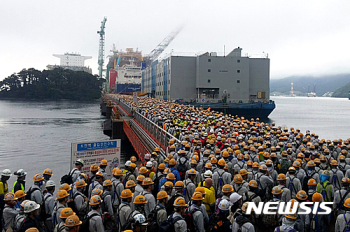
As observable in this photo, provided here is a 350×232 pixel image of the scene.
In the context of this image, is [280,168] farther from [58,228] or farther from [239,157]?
[58,228]

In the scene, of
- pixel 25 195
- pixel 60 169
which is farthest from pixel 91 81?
pixel 25 195

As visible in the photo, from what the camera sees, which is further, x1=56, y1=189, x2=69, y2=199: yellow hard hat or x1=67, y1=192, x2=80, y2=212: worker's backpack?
x1=67, y1=192, x2=80, y2=212: worker's backpack

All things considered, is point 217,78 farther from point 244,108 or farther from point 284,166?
point 284,166

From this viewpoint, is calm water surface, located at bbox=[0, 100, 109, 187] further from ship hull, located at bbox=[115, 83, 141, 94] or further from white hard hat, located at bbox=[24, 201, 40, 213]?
ship hull, located at bbox=[115, 83, 141, 94]

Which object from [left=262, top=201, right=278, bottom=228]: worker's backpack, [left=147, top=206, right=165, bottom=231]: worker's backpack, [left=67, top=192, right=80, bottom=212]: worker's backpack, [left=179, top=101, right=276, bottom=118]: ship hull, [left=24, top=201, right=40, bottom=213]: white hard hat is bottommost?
[left=262, top=201, right=278, bottom=228]: worker's backpack

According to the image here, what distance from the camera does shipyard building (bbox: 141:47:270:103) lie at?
57562 millimetres

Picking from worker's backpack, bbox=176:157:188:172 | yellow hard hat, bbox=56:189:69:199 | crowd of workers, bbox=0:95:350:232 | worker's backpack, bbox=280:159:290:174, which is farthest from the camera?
worker's backpack, bbox=280:159:290:174

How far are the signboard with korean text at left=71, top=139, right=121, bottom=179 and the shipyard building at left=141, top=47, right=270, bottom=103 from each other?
43.5m

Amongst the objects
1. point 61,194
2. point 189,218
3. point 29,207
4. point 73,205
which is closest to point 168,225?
point 189,218

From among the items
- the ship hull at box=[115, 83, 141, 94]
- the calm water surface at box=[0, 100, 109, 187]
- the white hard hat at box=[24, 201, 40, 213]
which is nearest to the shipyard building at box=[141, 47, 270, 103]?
the calm water surface at box=[0, 100, 109, 187]

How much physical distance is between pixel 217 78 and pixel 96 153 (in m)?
49.4

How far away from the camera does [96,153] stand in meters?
10.6

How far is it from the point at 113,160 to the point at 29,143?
27.0m

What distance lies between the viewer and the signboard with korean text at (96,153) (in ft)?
33.4
